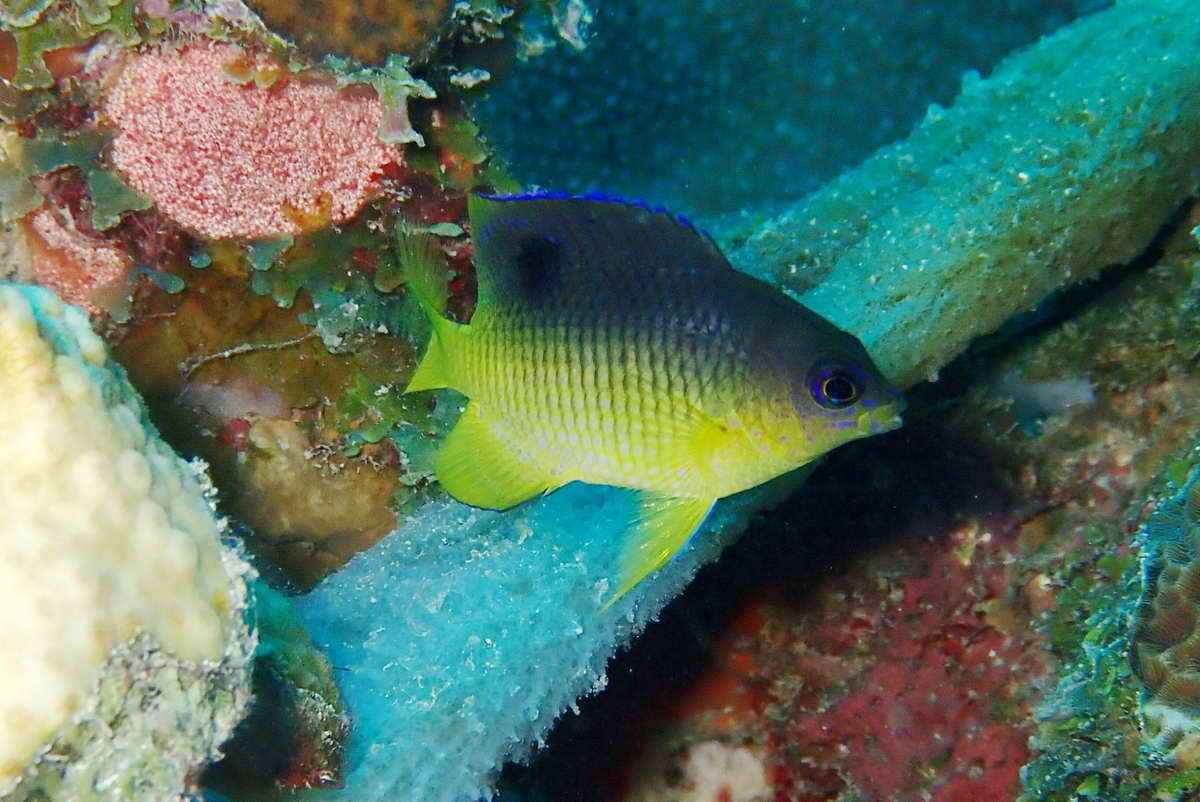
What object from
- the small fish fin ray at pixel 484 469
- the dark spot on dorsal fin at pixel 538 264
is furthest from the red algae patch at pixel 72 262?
the dark spot on dorsal fin at pixel 538 264

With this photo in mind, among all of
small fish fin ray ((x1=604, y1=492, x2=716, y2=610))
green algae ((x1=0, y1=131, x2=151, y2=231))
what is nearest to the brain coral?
small fish fin ray ((x1=604, y1=492, x2=716, y2=610))

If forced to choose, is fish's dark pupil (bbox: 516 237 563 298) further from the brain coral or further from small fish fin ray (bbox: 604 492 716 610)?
the brain coral

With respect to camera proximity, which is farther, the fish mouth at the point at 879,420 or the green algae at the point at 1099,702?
the green algae at the point at 1099,702

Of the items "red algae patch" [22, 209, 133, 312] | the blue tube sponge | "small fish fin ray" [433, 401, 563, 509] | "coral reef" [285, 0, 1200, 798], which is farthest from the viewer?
"red algae patch" [22, 209, 133, 312]

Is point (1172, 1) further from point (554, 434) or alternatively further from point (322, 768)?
point (322, 768)

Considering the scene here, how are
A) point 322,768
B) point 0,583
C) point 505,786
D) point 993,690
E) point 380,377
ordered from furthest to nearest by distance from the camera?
point 505,786
point 993,690
point 380,377
point 322,768
point 0,583

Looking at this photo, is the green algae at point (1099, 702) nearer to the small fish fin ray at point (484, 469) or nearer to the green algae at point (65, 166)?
the small fish fin ray at point (484, 469)

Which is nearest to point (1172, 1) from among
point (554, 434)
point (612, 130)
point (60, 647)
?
point (612, 130)
